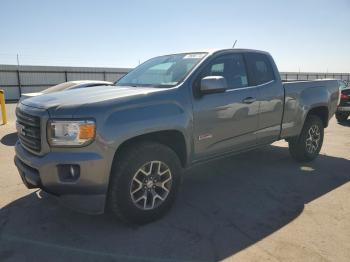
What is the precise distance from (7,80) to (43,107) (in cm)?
2139

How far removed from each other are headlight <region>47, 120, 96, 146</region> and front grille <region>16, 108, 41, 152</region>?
20 cm

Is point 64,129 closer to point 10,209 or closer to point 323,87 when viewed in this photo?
point 10,209

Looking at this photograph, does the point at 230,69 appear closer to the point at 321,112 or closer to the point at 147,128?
the point at 147,128

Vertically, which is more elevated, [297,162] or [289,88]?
[289,88]

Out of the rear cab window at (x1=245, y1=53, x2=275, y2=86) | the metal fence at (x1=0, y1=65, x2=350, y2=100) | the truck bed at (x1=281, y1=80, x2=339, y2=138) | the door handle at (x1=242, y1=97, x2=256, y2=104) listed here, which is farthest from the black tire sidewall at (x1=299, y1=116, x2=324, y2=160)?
the metal fence at (x1=0, y1=65, x2=350, y2=100)

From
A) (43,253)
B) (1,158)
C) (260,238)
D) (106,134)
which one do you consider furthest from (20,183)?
(260,238)

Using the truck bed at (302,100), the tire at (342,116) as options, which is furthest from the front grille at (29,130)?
the tire at (342,116)

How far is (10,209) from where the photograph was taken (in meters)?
4.04

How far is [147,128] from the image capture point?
345 cm

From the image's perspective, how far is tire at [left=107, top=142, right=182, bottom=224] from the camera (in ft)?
11.1

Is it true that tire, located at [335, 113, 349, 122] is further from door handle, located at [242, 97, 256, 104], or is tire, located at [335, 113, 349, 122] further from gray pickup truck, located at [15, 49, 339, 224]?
door handle, located at [242, 97, 256, 104]

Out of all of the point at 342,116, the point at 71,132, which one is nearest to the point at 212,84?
the point at 71,132

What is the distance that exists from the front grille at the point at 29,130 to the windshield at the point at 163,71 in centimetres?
150

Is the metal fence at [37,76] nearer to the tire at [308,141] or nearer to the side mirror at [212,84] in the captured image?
the tire at [308,141]
